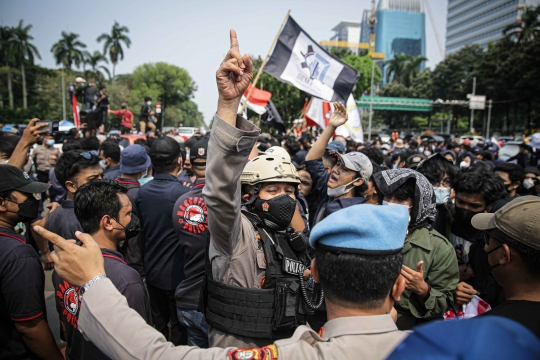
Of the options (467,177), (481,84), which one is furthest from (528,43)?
(467,177)

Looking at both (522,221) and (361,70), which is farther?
(361,70)

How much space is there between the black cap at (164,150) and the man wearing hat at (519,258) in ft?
9.18

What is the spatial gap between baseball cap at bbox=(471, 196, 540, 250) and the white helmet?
1182mm

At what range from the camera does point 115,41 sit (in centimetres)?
6588

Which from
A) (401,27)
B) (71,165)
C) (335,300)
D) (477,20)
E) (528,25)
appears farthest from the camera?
→ (401,27)

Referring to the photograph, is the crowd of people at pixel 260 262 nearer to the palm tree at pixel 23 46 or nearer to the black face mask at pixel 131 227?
the black face mask at pixel 131 227

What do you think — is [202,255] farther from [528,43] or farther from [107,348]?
[528,43]

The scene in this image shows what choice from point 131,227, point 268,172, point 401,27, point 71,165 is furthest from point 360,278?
point 401,27

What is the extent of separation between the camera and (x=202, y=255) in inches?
116

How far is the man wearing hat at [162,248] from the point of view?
11.1 feet

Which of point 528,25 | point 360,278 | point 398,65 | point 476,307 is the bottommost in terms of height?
point 476,307

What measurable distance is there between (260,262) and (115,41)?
73.2 meters

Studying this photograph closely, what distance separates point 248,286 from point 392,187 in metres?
1.43

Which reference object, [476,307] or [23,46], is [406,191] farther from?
[23,46]
